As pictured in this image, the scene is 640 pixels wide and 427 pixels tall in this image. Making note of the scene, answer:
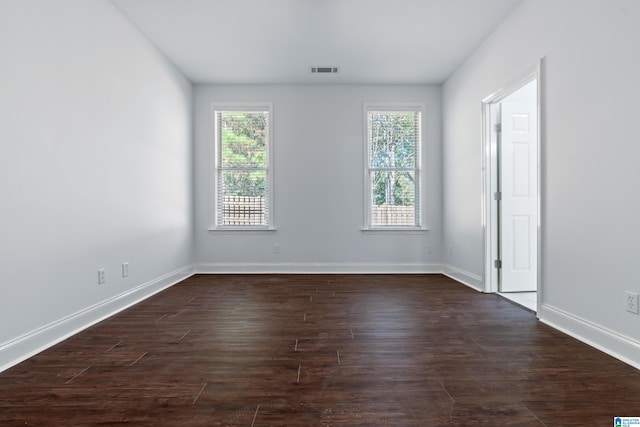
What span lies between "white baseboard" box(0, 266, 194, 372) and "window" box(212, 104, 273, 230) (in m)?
1.52

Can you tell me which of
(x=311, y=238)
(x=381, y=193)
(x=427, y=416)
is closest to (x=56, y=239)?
(x=427, y=416)

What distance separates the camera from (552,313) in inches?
104

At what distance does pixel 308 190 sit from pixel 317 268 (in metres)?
1.16

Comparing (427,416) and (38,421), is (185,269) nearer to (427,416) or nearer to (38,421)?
(38,421)

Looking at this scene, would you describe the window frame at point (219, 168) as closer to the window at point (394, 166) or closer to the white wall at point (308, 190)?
the white wall at point (308, 190)

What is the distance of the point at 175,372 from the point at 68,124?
6.40 feet

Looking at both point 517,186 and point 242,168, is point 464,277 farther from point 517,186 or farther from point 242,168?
point 242,168

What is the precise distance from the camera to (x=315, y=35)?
11.8 ft

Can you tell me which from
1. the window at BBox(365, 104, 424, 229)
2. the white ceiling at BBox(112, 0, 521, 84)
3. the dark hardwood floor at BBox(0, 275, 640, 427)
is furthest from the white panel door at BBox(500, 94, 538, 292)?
the window at BBox(365, 104, 424, 229)

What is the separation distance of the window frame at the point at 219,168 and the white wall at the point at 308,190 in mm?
61

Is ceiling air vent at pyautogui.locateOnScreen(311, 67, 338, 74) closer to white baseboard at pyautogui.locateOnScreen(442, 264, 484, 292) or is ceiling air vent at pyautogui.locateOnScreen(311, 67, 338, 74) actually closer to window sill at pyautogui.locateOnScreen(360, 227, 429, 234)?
window sill at pyautogui.locateOnScreen(360, 227, 429, 234)

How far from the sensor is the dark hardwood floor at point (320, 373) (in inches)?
58.1

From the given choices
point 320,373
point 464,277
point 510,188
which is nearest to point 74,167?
point 320,373

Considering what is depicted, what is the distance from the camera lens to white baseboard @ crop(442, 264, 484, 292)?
385 centimetres
